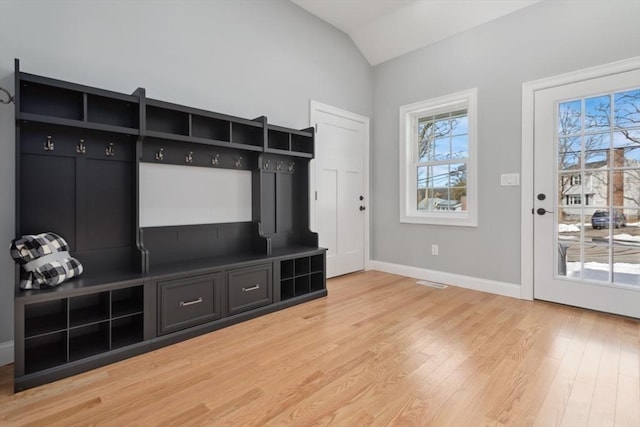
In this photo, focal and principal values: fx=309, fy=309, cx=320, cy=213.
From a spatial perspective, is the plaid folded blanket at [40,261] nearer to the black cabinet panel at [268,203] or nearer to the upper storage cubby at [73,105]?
the upper storage cubby at [73,105]

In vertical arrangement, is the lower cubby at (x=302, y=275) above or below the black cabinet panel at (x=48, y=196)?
below

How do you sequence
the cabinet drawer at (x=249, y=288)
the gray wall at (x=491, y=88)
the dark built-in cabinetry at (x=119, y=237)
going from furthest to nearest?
the gray wall at (x=491, y=88) → the cabinet drawer at (x=249, y=288) → the dark built-in cabinetry at (x=119, y=237)

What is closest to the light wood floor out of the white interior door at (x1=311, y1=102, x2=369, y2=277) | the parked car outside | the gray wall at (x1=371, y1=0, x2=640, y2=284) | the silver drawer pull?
the silver drawer pull

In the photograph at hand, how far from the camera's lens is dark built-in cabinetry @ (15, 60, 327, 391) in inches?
73.0

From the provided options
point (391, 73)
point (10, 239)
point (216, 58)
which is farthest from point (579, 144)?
point (10, 239)

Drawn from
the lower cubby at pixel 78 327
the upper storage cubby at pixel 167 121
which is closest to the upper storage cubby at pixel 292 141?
the upper storage cubby at pixel 167 121

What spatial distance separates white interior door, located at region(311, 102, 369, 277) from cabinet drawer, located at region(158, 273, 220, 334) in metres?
1.64

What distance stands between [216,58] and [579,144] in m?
3.43

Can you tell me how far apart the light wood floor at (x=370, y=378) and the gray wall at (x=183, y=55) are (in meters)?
0.97

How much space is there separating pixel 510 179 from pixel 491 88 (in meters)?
1.02

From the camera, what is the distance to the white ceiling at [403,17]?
3.31 m

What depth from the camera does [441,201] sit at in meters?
3.90

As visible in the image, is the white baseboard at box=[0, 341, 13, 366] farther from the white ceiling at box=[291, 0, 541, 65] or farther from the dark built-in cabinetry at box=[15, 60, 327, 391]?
the white ceiling at box=[291, 0, 541, 65]

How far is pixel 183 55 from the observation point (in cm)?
263
